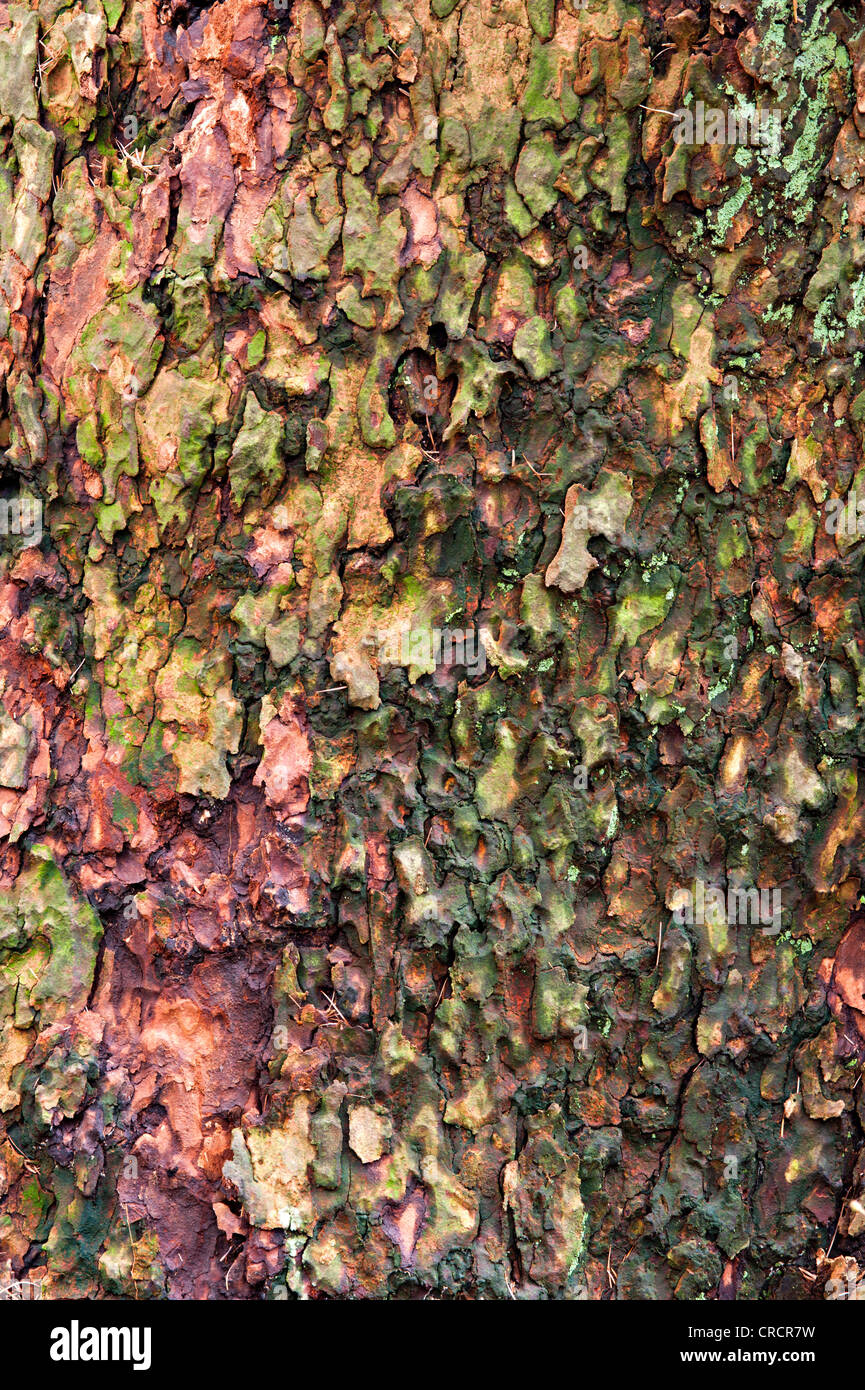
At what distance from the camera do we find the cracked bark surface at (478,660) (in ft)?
5.30

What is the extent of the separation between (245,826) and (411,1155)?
56 cm

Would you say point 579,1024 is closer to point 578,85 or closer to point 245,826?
point 245,826

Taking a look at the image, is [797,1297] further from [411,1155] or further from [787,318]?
[787,318]

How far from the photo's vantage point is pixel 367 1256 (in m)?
1.62

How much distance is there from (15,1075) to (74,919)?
10.3 inches

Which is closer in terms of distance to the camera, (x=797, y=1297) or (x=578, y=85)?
(x=578, y=85)

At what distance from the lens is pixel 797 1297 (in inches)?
66.6

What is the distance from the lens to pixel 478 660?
164 centimetres

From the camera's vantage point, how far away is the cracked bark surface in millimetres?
1616

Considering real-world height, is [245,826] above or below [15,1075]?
above
